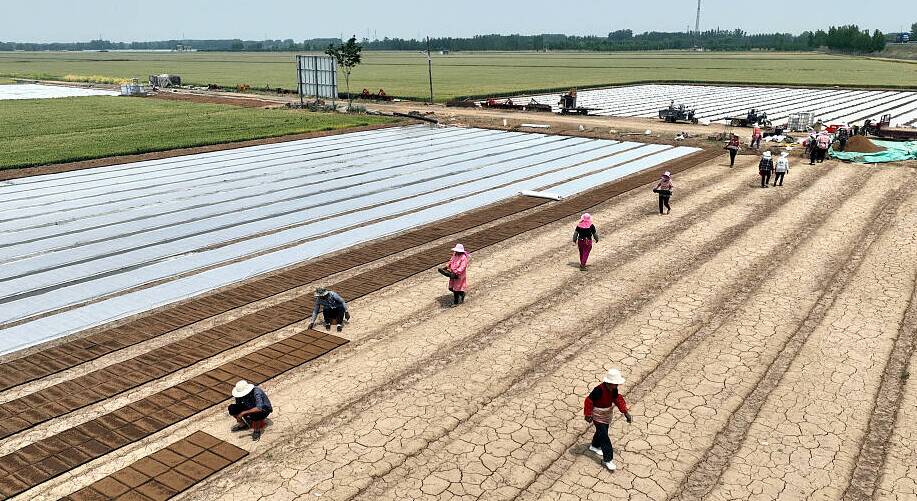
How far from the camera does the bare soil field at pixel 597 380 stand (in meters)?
8.26

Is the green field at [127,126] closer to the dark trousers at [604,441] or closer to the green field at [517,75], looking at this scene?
the green field at [517,75]

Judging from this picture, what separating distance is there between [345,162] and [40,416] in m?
21.2

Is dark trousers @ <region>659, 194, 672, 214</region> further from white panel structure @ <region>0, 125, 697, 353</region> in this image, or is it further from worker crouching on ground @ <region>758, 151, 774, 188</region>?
worker crouching on ground @ <region>758, 151, 774, 188</region>

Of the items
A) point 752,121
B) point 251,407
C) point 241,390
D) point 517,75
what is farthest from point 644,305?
point 517,75

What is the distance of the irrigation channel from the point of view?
47.4 metres

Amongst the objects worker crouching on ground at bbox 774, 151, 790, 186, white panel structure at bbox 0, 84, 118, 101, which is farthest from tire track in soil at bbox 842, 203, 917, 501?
white panel structure at bbox 0, 84, 118, 101

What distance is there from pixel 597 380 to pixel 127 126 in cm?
3864

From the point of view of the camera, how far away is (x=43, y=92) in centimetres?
6800

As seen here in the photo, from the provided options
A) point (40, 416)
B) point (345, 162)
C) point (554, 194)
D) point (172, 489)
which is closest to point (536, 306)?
point (172, 489)

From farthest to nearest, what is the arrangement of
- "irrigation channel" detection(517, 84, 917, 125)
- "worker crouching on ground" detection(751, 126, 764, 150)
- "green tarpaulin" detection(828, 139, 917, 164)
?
"irrigation channel" detection(517, 84, 917, 125) < "worker crouching on ground" detection(751, 126, 764, 150) < "green tarpaulin" detection(828, 139, 917, 164)

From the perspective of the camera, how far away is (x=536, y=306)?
44.3 ft

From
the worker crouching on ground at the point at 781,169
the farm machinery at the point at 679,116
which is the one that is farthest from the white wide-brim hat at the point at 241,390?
the farm machinery at the point at 679,116

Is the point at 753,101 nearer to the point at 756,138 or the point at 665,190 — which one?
the point at 756,138

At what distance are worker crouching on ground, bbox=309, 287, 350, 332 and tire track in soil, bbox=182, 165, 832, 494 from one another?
194 cm
